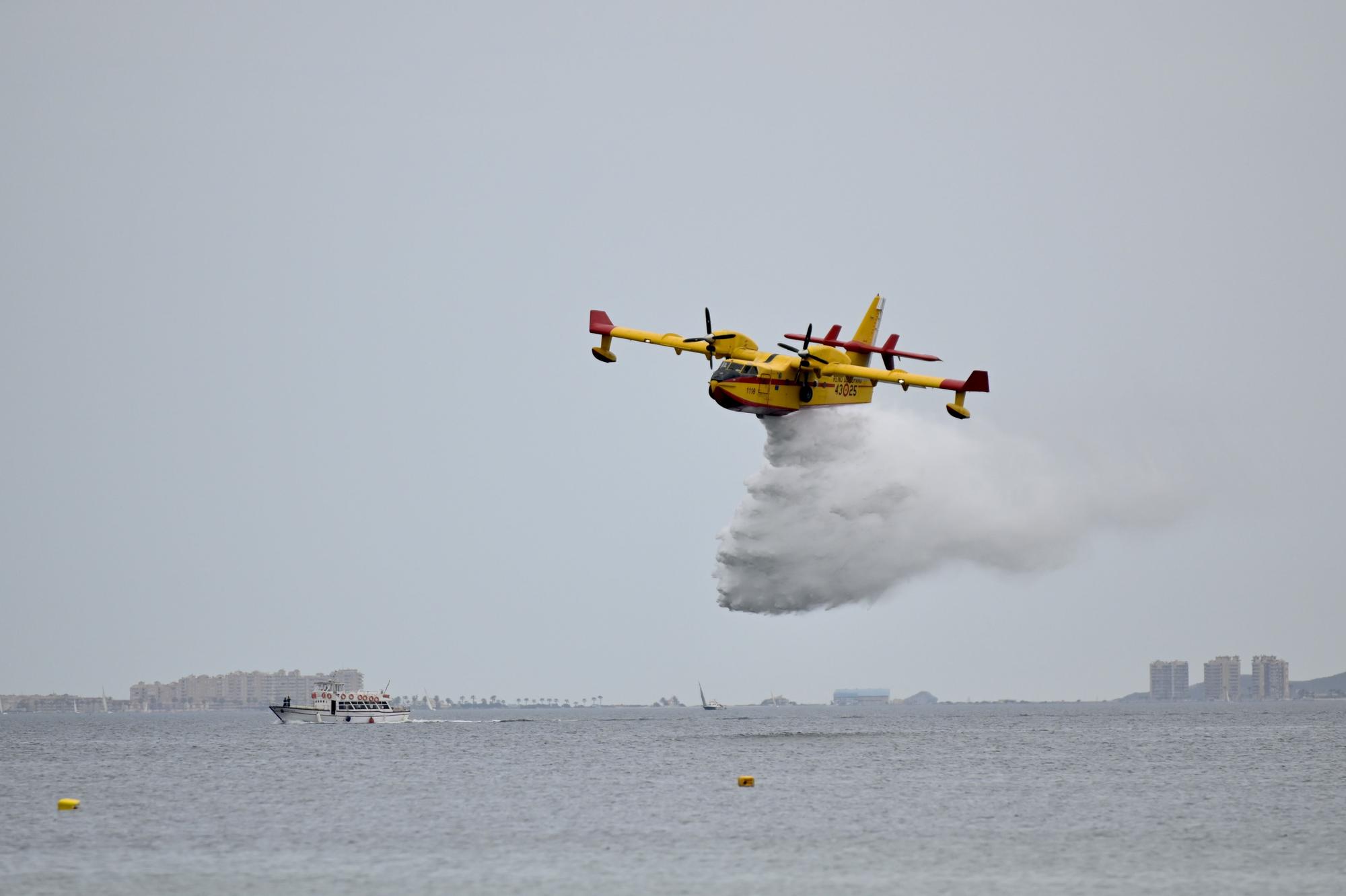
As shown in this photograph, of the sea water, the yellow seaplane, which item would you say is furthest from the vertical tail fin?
the sea water

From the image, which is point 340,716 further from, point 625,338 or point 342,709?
point 625,338

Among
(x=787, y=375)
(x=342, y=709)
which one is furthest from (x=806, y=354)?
(x=342, y=709)

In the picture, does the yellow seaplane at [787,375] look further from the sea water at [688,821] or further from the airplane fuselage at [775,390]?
the sea water at [688,821]

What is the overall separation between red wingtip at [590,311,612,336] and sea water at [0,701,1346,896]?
15950mm

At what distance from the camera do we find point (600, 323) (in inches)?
2144

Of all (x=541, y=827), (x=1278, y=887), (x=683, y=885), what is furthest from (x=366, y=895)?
(x=1278, y=887)

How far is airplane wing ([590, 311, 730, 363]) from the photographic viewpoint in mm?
53000

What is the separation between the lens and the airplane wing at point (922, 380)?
4612cm

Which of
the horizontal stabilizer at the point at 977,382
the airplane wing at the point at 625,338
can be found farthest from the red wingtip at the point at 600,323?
the horizontal stabilizer at the point at 977,382

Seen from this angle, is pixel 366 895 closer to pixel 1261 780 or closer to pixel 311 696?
pixel 1261 780

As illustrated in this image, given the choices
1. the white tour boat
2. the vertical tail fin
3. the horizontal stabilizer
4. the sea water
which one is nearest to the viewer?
the sea water

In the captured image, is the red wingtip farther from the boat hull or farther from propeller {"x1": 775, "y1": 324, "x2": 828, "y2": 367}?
the boat hull

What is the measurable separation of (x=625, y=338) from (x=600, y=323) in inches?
56.9

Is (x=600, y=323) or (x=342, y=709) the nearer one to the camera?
(x=600, y=323)
